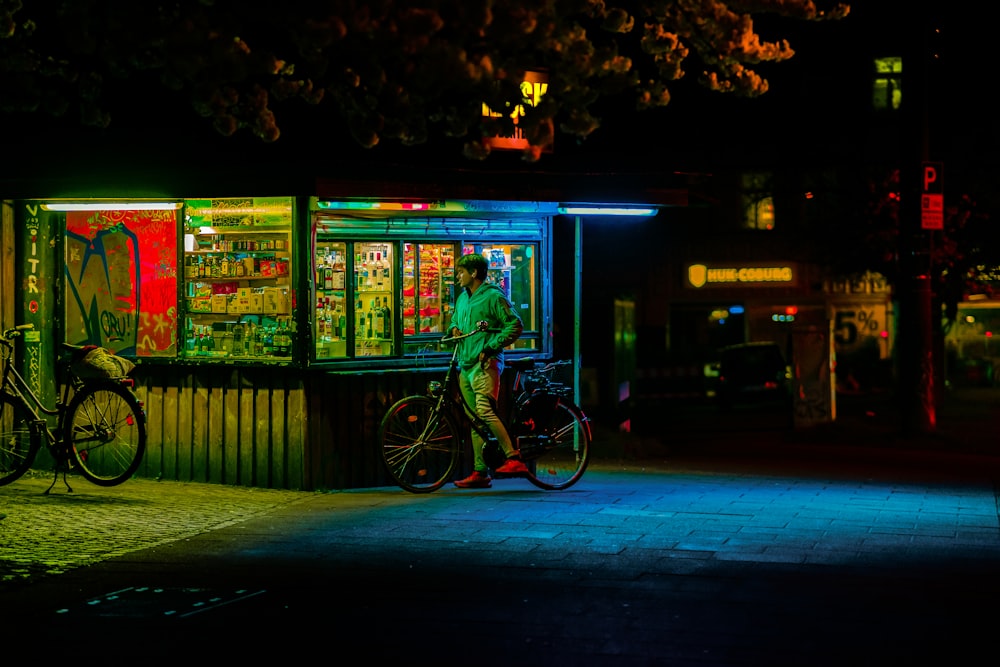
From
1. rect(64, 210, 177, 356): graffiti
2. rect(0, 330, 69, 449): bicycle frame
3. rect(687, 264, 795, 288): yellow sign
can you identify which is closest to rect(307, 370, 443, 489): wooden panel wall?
rect(64, 210, 177, 356): graffiti

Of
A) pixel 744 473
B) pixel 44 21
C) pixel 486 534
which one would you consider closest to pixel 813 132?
pixel 744 473

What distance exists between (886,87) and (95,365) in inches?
1225

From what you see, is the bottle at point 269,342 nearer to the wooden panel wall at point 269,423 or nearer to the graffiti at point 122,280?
the wooden panel wall at point 269,423

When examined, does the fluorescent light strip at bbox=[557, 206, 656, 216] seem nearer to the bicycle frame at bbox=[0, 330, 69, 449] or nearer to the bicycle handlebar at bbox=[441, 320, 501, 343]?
the bicycle handlebar at bbox=[441, 320, 501, 343]

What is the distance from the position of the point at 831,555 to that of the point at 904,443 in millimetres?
10197

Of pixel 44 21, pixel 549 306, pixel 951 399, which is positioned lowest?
pixel 951 399

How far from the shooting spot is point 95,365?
11.1 meters

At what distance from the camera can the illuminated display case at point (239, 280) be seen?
1145 cm

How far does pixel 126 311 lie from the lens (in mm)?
11984

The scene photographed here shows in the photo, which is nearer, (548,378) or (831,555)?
(831,555)

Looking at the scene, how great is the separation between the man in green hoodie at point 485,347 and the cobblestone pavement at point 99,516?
68.1 inches

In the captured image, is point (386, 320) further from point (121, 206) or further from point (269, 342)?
point (121, 206)

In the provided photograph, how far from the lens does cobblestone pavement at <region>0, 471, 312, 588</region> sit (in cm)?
828

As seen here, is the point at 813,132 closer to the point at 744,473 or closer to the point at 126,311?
the point at 744,473
